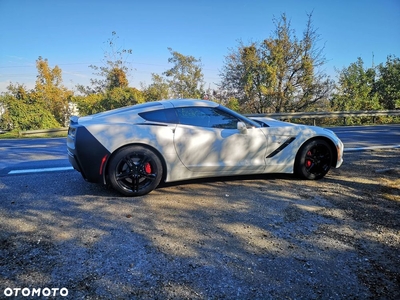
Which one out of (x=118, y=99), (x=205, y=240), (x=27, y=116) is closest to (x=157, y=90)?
(x=118, y=99)

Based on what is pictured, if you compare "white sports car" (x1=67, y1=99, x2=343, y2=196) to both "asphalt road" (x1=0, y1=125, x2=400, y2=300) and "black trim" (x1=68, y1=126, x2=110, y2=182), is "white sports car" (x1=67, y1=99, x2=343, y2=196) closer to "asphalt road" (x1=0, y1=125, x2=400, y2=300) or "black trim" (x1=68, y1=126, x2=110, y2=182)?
"black trim" (x1=68, y1=126, x2=110, y2=182)

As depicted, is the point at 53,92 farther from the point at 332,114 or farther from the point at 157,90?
the point at 332,114

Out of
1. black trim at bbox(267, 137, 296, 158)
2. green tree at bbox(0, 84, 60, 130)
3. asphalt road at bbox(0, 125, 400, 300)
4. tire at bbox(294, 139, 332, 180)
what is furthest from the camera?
green tree at bbox(0, 84, 60, 130)

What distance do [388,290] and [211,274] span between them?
1.17m

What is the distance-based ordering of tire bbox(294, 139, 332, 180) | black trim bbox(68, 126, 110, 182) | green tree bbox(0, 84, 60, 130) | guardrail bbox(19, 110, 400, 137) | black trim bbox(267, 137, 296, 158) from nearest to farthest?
black trim bbox(68, 126, 110, 182), black trim bbox(267, 137, 296, 158), tire bbox(294, 139, 332, 180), guardrail bbox(19, 110, 400, 137), green tree bbox(0, 84, 60, 130)

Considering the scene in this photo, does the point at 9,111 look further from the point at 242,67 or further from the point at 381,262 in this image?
the point at 381,262

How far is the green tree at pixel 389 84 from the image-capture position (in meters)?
20.9

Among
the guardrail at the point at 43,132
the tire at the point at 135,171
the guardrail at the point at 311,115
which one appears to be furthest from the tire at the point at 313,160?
the guardrail at the point at 43,132

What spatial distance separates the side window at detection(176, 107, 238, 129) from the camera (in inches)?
153

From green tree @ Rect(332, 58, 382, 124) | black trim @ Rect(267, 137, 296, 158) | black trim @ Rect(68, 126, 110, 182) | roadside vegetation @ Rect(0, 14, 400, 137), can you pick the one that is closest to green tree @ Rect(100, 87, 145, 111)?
roadside vegetation @ Rect(0, 14, 400, 137)

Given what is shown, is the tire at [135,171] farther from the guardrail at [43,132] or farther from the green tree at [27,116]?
the green tree at [27,116]

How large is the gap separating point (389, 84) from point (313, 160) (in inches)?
853

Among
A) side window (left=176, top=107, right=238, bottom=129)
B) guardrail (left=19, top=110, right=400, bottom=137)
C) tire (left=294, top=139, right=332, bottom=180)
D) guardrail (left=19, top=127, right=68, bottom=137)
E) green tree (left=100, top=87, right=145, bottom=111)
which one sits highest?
green tree (left=100, top=87, right=145, bottom=111)

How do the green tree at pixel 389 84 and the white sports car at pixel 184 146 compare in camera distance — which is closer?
the white sports car at pixel 184 146
